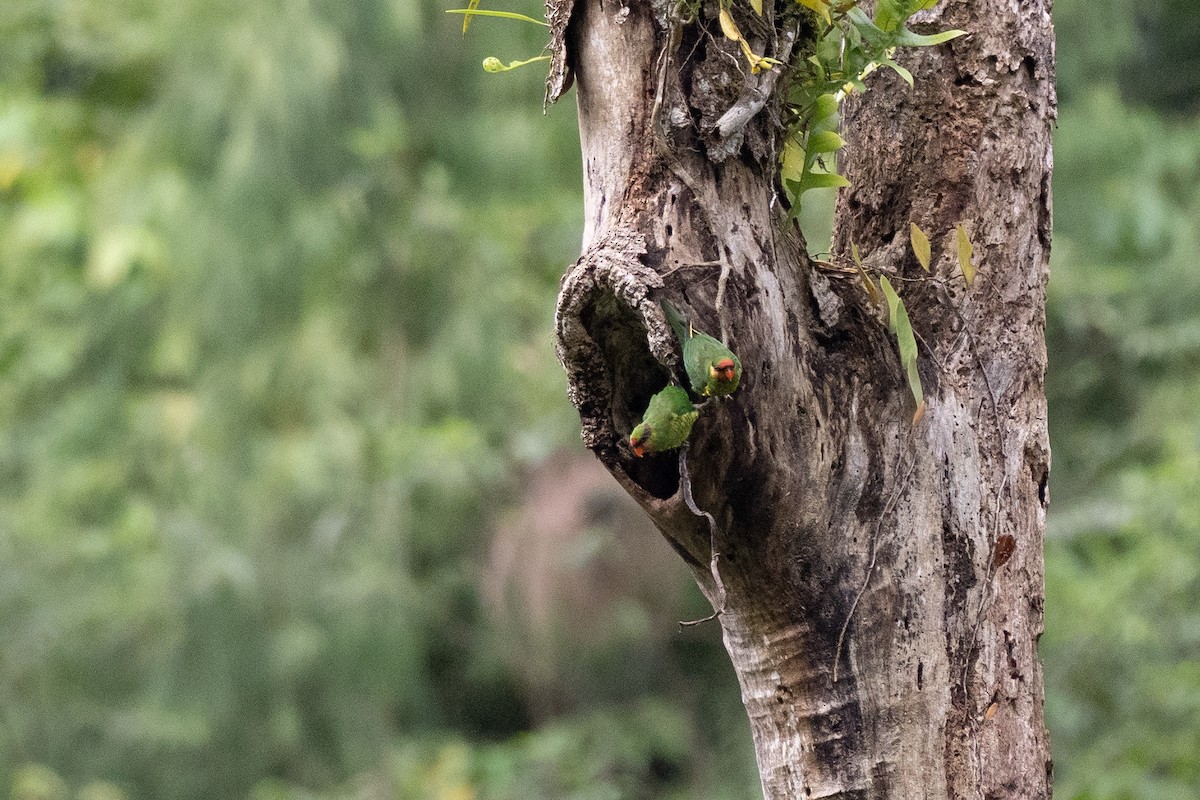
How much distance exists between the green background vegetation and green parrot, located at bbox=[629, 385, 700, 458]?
291 centimetres

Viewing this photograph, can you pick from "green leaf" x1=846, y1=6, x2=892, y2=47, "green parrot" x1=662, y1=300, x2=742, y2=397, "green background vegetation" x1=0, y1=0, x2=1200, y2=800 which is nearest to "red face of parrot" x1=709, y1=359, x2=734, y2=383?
"green parrot" x1=662, y1=300, x2=742, y2=397

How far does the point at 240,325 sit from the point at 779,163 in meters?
3.25

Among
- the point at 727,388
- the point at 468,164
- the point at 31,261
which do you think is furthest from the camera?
the point at 31,261

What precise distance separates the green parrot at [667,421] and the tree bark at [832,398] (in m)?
0.02

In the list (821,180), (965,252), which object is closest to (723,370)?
(821,180)

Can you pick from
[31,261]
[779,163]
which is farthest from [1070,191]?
[31,261]

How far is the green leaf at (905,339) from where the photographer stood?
3.55 feet

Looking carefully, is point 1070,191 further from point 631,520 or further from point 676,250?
point 676,250

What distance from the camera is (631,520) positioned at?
4.06 metres

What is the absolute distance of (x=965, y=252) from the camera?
45.4 inches

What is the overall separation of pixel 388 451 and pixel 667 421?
313cm

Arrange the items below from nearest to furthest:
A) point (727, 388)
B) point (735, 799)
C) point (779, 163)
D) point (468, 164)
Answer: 1. point (727, 388)
2. point (779, 163)
3. point (735, 799)
4. point (468, 164)

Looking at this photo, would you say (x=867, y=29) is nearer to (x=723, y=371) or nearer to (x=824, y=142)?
(x=824, y=142)

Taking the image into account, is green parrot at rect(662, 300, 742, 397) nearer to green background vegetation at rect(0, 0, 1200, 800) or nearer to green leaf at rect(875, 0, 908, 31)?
green leaf at rect(875, 0, 908, 31)
